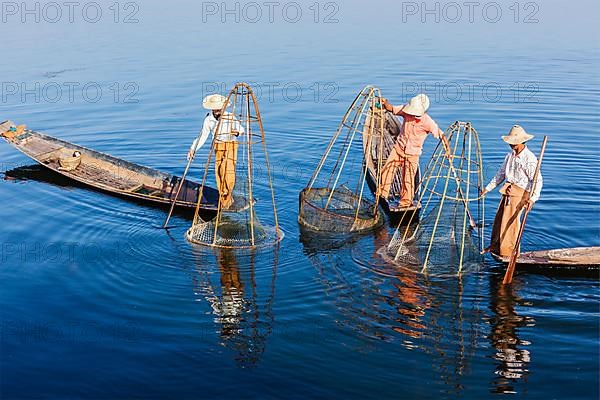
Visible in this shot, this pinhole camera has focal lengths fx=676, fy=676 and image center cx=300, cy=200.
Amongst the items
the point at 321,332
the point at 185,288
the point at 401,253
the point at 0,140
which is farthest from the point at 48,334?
the point at 0,140

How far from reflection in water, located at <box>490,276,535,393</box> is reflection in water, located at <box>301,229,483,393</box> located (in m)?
0.19

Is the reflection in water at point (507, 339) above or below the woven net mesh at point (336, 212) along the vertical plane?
below

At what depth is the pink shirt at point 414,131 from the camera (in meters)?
9.27

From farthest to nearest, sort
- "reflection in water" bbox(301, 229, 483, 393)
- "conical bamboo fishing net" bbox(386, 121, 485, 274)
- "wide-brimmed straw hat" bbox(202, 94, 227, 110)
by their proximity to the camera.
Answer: "wide-brimmed straw hat" bbox(202, 94, 227, 110), "conical bamboo fishing net" bbox(386, 121, 485, 274), "reflection in water" bbox(301, 229, 483, 393)

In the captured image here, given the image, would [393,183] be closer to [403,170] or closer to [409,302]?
[403,170]

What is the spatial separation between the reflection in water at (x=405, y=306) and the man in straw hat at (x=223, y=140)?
4.92 feet

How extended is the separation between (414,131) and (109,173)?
17.4 feet

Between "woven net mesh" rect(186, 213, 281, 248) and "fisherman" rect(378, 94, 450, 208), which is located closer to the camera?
"woven net mesh" rect(186, 213, 281, 248)

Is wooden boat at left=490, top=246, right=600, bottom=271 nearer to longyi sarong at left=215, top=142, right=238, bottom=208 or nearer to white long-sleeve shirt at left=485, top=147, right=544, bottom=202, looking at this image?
white long-sleeve shirt at left=485, top=147, right=544, bottom=202

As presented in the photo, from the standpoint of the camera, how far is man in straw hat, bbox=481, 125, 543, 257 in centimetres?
741
